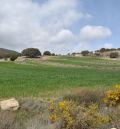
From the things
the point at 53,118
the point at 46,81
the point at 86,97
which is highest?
→ the point at 53,118

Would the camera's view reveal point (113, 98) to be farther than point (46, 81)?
No

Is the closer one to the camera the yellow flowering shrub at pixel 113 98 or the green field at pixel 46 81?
the yellow flowering shrub at pixel 113 98

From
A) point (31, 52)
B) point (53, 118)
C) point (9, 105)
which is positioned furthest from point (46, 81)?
point (31, 52)

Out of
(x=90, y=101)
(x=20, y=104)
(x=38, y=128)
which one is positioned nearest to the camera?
(x=38, y=128)

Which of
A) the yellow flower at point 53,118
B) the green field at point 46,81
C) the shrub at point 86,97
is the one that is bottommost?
the green field at point 46,81

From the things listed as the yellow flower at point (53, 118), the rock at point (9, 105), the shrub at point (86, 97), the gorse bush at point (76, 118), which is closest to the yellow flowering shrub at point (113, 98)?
the shrub at point (86, 97)

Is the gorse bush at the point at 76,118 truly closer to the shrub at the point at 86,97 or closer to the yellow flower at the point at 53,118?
the yellow flower at the point at 53,118

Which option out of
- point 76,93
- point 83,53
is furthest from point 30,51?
point 76,93

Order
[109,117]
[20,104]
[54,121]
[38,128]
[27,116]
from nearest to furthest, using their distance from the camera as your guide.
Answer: [38,128]
[54,121]
[109,117]
[27,116]
[20,104]

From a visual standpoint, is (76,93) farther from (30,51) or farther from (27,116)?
(30,51)

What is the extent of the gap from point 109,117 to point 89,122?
122 centimetres

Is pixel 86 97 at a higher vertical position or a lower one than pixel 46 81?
higher

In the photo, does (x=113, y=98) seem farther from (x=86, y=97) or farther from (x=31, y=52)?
(x=31, y=52)

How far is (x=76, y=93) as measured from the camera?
58.4 feet
